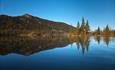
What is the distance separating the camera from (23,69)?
13016 millimetres

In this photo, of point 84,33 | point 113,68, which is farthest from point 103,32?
point 113,68

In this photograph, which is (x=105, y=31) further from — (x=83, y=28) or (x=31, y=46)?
(x=31, y=46)

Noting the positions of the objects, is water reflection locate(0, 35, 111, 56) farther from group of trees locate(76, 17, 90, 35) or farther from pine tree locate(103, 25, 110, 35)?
pine tree locate(103, 25, 110, 35)

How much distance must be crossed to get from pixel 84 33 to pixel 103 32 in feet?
63.4

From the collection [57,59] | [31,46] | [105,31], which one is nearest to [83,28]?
[105,31]

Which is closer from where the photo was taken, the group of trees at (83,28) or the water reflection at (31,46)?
the water reflection at (31,46)

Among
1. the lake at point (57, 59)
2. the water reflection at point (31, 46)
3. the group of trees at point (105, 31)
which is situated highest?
the group of trees at point (105, 31)

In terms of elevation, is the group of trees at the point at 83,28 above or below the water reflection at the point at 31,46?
above

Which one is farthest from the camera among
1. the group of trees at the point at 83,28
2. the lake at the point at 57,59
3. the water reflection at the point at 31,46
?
the group of trees at the point at 83,28

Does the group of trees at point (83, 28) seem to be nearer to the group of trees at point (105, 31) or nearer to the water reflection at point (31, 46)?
the group of trees at point (105, 31)

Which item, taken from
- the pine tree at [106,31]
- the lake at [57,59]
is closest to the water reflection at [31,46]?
the lake at [57,59]

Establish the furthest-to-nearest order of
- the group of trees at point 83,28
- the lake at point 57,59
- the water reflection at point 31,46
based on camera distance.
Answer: the group of trees at point 83,28 → the water reflection at point 31,46 → the lake at point 57,59

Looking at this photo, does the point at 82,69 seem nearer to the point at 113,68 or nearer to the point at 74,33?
the point at 113,68

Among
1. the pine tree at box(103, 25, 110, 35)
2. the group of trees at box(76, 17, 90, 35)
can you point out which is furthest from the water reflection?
the pine tree at box(103, 25, 110, 35)
